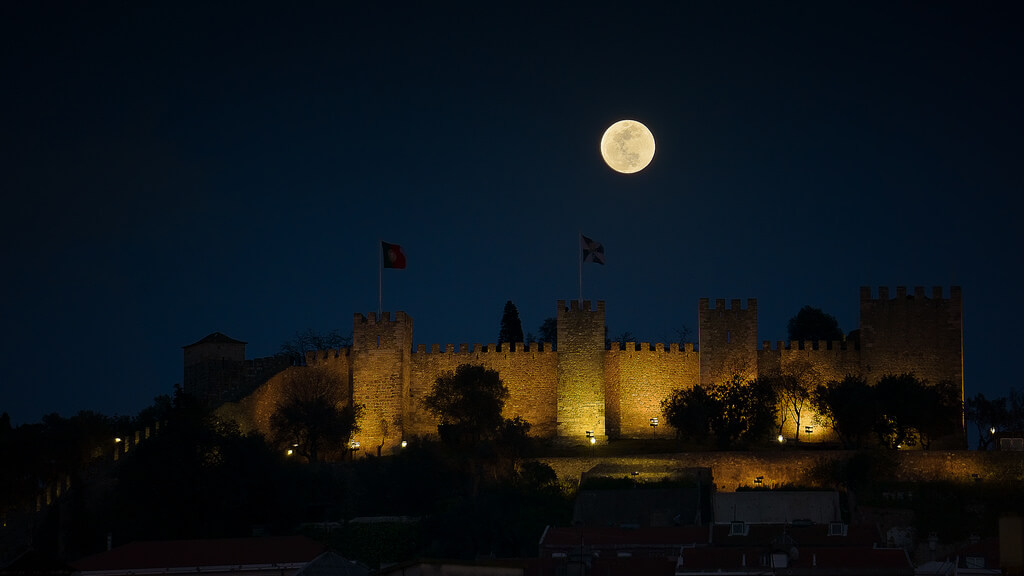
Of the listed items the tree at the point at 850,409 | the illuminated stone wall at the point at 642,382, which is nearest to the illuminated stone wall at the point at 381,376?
the illuminated stone wall at the point at 642,382

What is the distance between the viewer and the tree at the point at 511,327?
5191 centimetres

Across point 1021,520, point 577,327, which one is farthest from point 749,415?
point 1021,520

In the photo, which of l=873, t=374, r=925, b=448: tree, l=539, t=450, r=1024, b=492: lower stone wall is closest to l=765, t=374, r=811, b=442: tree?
l=873, t=374, r=925, b=448: tree

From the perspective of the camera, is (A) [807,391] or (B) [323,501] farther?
(A) [807,391]

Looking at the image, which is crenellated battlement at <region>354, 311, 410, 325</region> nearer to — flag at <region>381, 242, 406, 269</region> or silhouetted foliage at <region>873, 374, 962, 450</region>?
flag at <region>381, 242, 406, 269</region>

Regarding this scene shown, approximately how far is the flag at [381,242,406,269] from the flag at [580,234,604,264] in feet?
17.7

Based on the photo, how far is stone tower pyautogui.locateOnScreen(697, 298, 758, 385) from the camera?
43469 millimetres

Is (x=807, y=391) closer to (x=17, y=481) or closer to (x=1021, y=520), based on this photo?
(x=17, y=481)

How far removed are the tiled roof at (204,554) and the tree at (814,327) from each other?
27.8m

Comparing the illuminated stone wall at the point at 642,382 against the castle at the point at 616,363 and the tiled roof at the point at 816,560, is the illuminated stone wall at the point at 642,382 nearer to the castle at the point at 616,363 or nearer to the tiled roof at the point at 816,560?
the castle at the point at 616,363

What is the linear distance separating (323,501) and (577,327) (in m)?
9.96

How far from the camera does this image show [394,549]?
33969 mm

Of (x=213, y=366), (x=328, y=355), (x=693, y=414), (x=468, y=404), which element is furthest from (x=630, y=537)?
(x=213, y=366)

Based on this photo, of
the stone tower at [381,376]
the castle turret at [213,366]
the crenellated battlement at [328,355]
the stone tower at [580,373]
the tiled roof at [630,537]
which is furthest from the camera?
the castle turret at [213,366]
